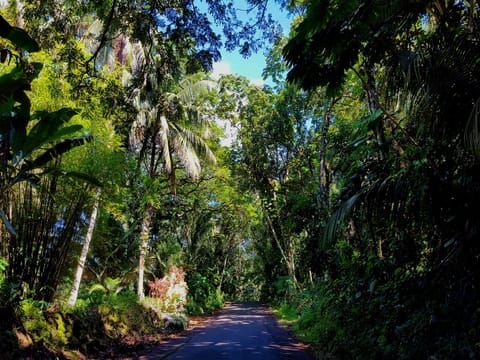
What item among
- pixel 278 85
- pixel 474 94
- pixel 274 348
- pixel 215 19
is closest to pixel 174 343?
pixel 274 348

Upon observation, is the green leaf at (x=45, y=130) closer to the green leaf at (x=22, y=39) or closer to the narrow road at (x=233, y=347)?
the green leaf at (x=22, y=39)

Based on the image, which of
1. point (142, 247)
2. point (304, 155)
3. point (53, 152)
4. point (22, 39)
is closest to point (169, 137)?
point (142, 247)

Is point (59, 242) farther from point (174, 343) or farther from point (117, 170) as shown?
point (174, 343)

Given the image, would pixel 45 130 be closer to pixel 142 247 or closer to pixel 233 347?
pixel 233 347

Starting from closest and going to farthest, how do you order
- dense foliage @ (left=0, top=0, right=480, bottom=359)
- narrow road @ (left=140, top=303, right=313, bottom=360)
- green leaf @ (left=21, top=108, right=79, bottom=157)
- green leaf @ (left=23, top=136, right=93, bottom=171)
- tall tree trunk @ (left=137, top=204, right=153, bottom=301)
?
dense foliage @ (left=0, top=0, right=480, bottom=359), green leaf @ (left=21, top=108, right=79, bottom=157), green leaf @ (left=23, top=136, right=93, bottom=171), narrow road @ (left=140, top=303, right=313, bottom=360), tall tree trunk @ (left=137, top=204, right=153, bottom=301)

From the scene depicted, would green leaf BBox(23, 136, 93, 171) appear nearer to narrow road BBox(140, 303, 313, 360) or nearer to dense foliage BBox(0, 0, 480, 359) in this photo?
dense foliage BBox(0, 0, 480, 359)

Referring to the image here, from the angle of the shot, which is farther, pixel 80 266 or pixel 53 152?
pixel 80 266

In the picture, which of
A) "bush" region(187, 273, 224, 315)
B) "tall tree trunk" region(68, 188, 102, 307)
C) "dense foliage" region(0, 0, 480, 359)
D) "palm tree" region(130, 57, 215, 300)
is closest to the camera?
"dense foliage" region(0, 0, 480, 359)

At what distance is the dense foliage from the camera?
3.50 m

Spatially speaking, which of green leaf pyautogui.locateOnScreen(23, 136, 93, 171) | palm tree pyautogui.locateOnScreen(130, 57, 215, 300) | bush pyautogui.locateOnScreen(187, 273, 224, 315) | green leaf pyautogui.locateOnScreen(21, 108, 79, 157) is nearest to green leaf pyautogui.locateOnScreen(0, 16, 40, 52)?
green leaf pyautogui.locateOnScreen(21, 108, 79, 157)

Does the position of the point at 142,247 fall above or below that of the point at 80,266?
above

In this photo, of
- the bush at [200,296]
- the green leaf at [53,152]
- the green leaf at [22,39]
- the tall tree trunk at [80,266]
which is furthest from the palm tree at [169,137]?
the green leaf at [22,39]

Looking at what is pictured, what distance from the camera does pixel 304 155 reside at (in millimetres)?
15773

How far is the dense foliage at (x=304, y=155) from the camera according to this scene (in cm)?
350
